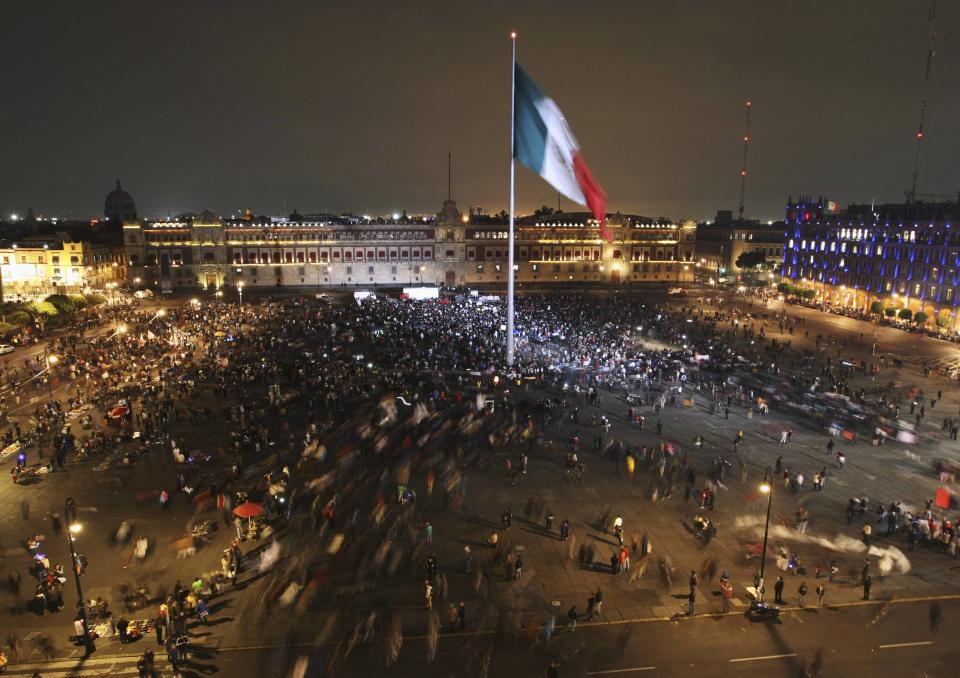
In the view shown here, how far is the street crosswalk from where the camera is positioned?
39.8 feet

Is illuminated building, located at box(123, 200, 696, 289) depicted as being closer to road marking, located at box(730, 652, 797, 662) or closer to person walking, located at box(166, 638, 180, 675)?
person walking, located at box(166, 638, 180, 675)

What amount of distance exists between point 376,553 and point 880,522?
48.9 feet

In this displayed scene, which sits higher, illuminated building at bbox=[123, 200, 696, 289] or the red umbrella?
illuminated building at bbox=[123, 200, 696, 289]

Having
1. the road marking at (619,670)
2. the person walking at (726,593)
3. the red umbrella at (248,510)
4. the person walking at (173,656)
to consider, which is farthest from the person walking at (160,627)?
the person walking at (726,593)

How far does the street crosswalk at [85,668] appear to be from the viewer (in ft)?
39.8

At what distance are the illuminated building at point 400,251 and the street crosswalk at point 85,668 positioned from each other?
79964 mm

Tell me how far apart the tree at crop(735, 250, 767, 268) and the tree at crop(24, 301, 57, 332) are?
9197 cm

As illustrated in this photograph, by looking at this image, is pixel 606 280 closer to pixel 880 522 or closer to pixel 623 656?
pixel 880 522

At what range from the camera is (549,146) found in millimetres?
19938

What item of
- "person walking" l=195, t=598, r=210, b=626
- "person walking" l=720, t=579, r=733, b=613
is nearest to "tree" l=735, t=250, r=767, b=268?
"person walking" l=720, t=579, r=733, b=613

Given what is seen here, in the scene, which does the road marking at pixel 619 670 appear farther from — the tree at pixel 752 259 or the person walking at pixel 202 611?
the tree at pixel 752 259

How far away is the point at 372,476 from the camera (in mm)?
21375

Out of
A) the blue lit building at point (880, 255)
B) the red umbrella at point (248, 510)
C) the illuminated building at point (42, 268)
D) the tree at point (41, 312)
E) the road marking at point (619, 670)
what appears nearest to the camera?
the road marking at point (619, 670)

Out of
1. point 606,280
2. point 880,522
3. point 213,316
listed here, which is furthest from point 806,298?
point 213,316
